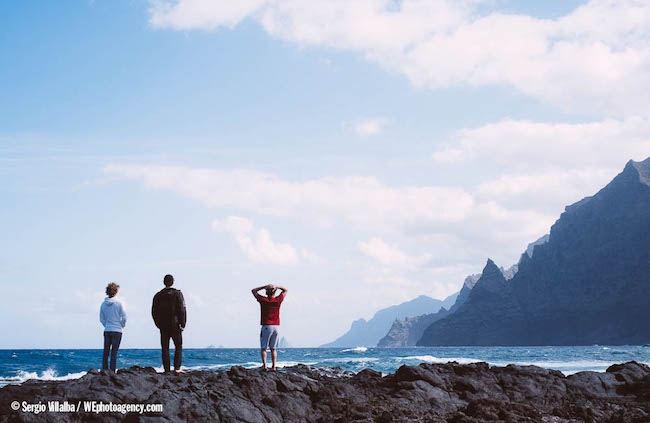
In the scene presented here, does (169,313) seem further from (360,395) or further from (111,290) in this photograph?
(360,395)

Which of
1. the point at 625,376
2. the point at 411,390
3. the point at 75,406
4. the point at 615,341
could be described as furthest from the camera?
the point at 615,341

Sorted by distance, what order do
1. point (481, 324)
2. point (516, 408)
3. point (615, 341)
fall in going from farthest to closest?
point (481, 324), point (615, 341), point (516, 408)

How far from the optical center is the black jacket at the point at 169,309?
37.3 feet

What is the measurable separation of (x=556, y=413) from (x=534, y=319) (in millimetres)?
178539

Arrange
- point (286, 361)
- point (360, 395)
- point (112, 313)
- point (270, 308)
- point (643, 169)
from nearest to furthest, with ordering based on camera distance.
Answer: point (112, 313)
point (270, 308)
point (360, 395)
point (286, 361)
point (643, 169)

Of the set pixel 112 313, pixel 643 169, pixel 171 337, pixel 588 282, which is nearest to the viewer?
pixel 112 313

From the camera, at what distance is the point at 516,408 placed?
1187 cm

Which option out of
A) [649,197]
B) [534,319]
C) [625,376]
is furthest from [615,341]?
[625,376]

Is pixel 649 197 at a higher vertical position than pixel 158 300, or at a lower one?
higher

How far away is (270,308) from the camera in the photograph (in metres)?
11.9

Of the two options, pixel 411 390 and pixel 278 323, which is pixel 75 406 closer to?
pixel 278 323

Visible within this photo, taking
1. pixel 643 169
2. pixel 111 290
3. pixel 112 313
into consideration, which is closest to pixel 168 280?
pixel 111 290

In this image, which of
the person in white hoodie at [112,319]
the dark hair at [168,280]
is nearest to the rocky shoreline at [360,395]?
the person in white hoodie at [112,319]

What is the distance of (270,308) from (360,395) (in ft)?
9.75
